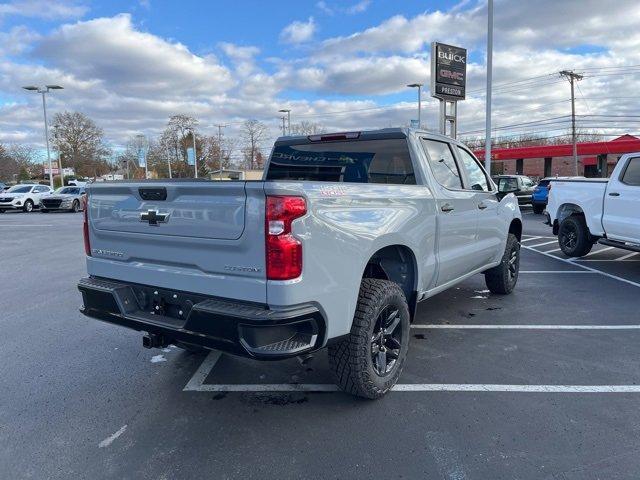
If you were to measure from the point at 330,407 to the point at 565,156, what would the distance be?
56.4 meters

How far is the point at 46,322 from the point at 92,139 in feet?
245

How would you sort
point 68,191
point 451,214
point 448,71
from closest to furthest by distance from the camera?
point 451,214
point 448,71
point 68,191

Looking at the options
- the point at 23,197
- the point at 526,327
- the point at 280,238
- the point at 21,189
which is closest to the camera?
the point at 280,238

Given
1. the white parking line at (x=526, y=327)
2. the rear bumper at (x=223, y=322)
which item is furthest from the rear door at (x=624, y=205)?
the rear bumper at (x=223, y=322)

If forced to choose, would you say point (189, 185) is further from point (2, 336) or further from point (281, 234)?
point (2, 336)

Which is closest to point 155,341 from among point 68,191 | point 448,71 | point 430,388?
point 430,388

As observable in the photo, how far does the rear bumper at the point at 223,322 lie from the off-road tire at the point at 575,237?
803 cm

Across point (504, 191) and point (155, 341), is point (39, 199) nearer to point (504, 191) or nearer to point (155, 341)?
point (504, 191)

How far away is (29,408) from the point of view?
354 centimetres

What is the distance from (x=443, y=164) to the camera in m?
4.87

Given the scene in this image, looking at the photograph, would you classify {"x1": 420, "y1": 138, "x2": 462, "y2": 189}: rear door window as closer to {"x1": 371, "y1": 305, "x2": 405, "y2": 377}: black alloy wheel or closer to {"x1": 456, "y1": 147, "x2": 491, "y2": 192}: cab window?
{"x1": 456, "y1": 147, "x2": 491, "y2": 192}: cab window

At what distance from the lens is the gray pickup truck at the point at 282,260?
2.79 metres

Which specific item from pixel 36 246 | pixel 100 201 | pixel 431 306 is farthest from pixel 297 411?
pixel 36 246

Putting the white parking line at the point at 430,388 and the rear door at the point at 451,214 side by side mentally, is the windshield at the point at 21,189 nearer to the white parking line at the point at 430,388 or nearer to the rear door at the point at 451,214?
the white parking line at the point at 430,388
